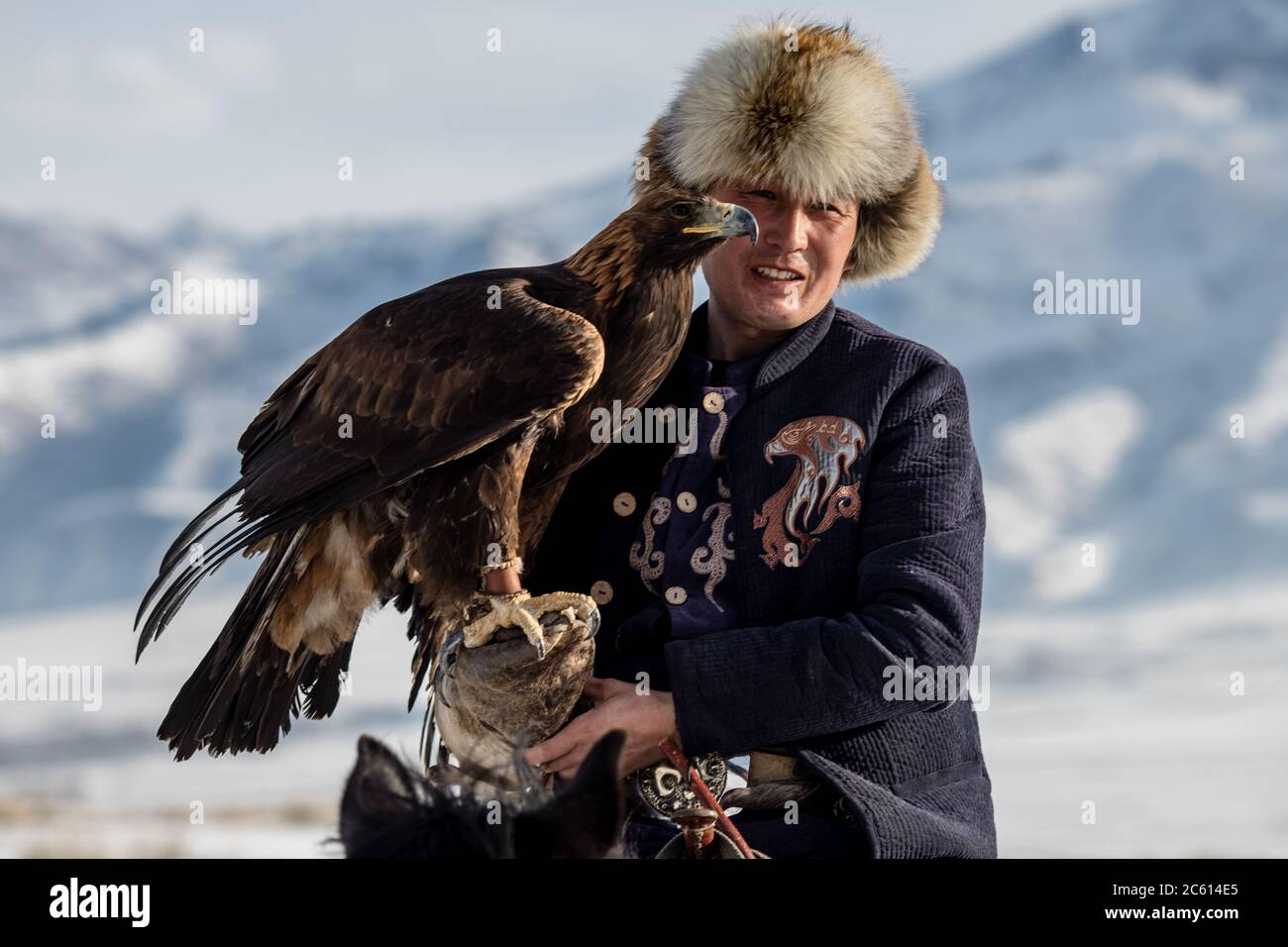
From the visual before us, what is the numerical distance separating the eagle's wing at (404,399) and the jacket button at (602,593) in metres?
0.38

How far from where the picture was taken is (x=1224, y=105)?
46719 millimetres

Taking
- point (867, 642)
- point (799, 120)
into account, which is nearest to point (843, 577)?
point (867, 642)

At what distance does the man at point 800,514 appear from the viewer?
2.81 meters

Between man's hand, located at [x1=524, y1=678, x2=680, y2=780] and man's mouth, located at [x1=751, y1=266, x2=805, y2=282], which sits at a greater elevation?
man's mouth, located at [x1=751, y1=266, x2=805, y2=282]

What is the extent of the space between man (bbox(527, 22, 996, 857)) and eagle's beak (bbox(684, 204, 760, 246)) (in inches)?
3.7

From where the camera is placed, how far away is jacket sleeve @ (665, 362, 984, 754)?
9.07 feet

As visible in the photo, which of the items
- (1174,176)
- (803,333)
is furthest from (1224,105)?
(803,333)

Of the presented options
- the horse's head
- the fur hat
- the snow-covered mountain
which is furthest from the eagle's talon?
the snow-covered mountain

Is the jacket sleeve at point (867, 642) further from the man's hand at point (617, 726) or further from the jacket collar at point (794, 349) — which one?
the jacket collar at point (794, 349)

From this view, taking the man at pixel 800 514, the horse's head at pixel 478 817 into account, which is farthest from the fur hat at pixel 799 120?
the horse's head at pixel 478 817

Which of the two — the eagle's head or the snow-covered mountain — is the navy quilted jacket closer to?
the eagle's head

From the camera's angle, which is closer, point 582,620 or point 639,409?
point 582,620
